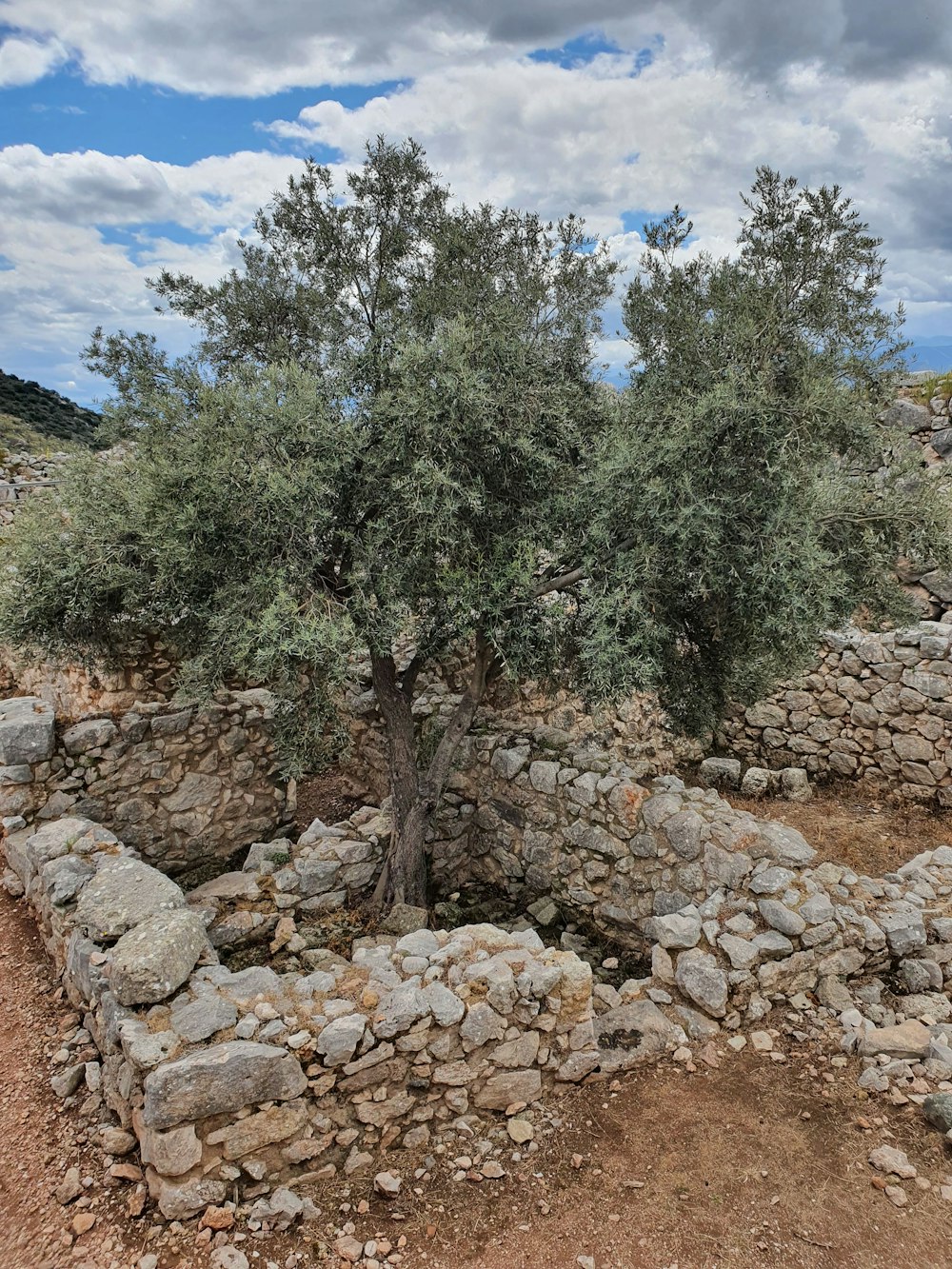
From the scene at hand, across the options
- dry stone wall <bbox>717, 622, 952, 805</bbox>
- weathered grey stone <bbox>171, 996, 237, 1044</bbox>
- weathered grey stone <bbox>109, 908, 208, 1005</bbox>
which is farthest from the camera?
dry stone wall <bbox>717, 622, 952, 805</bbox>

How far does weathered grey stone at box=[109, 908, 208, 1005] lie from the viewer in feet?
16.3

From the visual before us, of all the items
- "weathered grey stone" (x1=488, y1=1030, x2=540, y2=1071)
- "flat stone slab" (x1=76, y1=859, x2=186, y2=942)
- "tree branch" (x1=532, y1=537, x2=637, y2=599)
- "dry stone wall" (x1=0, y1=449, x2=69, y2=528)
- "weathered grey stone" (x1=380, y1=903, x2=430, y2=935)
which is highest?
"dry stone wall" (x1=0, y1=449, x2=69, y2=528)

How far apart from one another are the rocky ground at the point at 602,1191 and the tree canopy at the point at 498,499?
3.53m

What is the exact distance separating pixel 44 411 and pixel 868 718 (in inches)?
1605

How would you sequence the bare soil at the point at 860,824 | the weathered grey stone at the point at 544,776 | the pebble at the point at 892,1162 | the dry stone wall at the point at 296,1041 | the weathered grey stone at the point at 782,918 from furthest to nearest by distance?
the bare soil at the point at 860,824, the weathered grey stone at the point at 544,776, the weathered grey stone at the point at 782,918, the pebble at the point at 892,1162, the dry stone wall at the point at 296,1041

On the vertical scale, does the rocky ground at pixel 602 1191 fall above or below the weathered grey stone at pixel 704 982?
below

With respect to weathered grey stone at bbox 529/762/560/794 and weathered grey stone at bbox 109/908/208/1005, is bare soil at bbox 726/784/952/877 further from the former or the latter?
weathered grey stone at bbox 109/908/208/1005

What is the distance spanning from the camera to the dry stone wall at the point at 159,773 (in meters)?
8.30

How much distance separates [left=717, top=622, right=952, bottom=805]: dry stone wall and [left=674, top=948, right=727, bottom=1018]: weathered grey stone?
7.25m

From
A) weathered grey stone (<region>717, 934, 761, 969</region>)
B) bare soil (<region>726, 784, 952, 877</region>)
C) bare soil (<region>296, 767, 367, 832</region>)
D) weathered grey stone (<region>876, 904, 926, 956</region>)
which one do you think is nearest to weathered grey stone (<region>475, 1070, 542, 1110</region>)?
weathered grey stone (<region>717, 934, 761, 969</region>)

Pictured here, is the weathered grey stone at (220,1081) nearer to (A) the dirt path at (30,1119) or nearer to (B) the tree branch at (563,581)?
(A) the dirt path at (30,1119)

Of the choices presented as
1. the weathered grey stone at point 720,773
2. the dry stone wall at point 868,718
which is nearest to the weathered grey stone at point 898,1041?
the weathered grey stone at point 720,773

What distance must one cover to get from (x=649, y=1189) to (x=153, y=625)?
302 inches

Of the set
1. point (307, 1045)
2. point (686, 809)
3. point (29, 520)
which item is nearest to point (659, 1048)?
point (686, 809)
